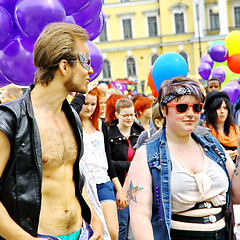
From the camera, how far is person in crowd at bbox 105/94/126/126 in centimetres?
642

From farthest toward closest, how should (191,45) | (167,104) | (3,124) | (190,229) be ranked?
(191,45)
(167,104)
(190,229)
(3,124)

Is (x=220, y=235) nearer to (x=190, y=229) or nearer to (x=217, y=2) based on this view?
(x=190, y=229)

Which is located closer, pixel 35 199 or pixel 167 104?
pixel 35 199

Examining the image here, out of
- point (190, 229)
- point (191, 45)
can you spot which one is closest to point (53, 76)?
point (190, 229)

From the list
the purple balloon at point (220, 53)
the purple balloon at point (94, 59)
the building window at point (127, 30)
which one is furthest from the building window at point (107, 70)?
the purple balloon at point (94, 59)

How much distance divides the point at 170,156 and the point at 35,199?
0.94 m

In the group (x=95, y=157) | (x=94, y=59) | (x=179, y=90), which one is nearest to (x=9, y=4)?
(x=94, y=59)

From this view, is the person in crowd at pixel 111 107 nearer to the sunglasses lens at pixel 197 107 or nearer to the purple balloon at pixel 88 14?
the purple balloon at pixel 88 14

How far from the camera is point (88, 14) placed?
4711 mm

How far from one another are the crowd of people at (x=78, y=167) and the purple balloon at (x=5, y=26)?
51.9 inches

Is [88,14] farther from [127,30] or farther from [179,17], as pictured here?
[127,30]

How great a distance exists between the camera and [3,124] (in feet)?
7.62

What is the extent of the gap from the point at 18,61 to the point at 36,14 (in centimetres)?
42

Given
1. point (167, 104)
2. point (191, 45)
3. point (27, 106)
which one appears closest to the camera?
point (27, 106)
